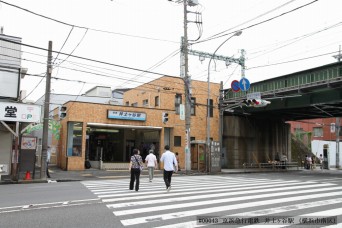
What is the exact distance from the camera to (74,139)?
2647 cm

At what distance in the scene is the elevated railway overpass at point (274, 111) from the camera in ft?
80.8

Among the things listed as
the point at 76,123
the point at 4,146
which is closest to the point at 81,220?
the point at 4,146

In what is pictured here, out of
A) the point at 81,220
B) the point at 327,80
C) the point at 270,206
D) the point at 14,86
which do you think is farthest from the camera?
the point at 327,80

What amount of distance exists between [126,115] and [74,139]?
4530mm

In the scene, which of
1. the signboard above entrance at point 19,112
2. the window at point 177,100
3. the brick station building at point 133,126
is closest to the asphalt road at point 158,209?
the signboard above entrance at point 19,112

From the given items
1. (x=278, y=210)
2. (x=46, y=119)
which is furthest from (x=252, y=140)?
(x=278, y=210)

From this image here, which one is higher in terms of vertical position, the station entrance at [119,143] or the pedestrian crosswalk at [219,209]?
the station entrance at [119,143]

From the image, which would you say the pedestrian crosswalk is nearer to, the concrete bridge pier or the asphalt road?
the asphalt road

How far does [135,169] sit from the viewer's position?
13109 millimetres

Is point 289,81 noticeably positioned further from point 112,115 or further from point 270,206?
point 270,206

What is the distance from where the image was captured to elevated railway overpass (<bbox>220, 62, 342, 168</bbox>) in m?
24.6

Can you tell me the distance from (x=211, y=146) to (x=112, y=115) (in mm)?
8172

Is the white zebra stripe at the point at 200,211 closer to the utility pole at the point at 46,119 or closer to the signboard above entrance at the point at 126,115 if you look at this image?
the utility pole at the point at 46,119

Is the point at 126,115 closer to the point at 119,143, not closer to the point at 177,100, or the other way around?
the point at 177,100
